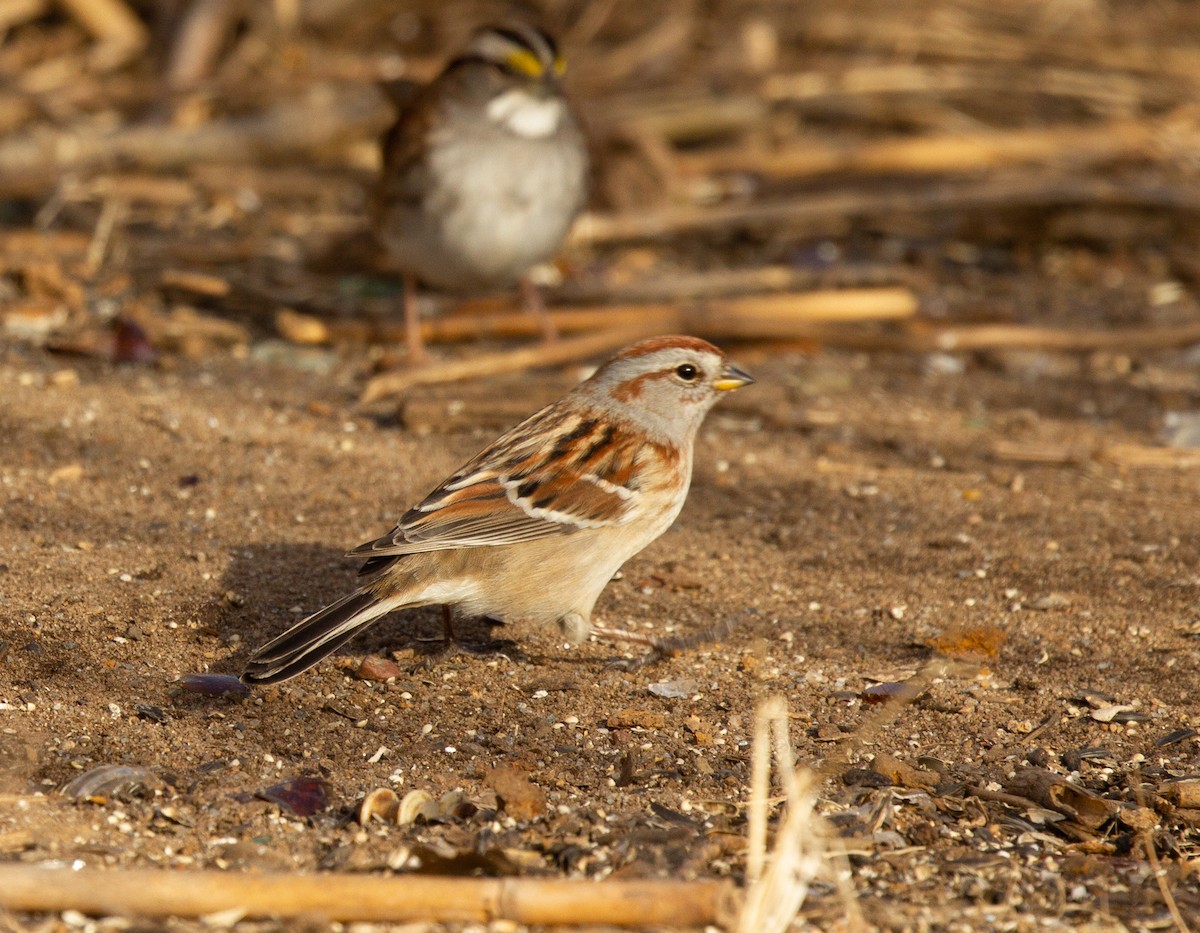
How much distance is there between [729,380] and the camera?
439 cm

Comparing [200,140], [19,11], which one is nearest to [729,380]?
[200,140]

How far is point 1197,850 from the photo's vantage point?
312 cm

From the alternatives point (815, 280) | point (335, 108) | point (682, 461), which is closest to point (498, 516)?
point (682, 461)

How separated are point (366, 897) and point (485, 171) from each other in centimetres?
401

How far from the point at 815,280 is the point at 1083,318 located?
1250mm

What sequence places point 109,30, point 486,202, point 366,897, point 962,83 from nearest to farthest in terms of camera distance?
1. point 366,897
2. point 486,202
3. point 962,83
4. point 109,30

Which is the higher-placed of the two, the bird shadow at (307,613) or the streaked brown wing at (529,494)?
the streaked brown wing at (529,494)

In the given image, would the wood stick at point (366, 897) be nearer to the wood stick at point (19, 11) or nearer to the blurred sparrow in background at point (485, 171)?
the blurred sparrow in background at point (485, 171)

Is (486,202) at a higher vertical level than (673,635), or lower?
higher

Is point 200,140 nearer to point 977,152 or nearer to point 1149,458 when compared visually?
point 977,152

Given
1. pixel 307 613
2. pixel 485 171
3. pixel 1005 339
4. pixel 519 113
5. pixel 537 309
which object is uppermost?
pixel 519 113

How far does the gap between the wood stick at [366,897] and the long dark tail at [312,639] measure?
0.86 m

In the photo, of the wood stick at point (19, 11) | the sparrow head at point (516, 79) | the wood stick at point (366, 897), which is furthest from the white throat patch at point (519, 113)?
the wood stick at point (366, 897)

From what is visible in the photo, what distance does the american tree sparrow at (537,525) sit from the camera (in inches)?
147
